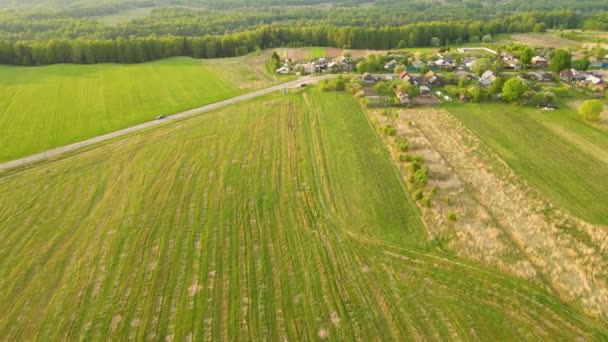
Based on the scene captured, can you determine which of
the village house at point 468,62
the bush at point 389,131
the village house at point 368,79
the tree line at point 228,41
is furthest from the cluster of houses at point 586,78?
the tree line at point 228,41

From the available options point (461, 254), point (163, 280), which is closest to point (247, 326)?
point (163, 280)

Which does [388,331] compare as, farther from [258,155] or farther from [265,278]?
[258,155]

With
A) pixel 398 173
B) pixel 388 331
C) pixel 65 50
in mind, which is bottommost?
pixel 388 331

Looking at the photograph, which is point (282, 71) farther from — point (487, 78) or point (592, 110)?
point (592, 110)

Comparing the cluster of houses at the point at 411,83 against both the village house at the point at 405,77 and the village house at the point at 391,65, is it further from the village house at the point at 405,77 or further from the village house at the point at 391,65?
the village house at the point at 391,65

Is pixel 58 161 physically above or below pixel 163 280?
above

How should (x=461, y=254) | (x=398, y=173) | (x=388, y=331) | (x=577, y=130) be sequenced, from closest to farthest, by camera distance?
(x=388, y=331) → (x=461, y=254) → (x=398, y=173) → (x=577, y=130)

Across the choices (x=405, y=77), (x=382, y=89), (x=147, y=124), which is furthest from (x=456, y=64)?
(x=147, y=124)
